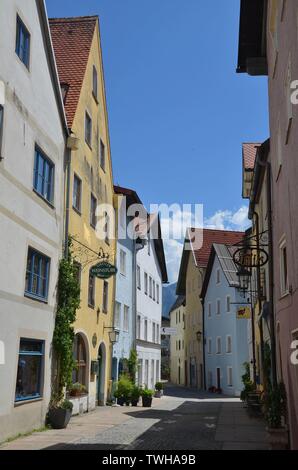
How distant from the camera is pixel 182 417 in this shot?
20.5 meters

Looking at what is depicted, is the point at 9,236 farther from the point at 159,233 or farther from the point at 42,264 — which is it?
the point at 159,233

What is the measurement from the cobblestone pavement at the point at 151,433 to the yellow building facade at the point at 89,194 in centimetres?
251

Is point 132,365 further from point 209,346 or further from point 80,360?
point 209,346

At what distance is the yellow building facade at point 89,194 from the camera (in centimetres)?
2006

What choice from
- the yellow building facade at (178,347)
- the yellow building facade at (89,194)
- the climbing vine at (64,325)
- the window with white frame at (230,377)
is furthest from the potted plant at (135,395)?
the yellow building facade at (178,347)

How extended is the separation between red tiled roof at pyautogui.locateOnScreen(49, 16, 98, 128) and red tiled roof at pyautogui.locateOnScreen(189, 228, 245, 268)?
31060 mm

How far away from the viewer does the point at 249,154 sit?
26.7 metres

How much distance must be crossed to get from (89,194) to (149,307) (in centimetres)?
1705

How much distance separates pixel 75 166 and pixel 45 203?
3721 mm

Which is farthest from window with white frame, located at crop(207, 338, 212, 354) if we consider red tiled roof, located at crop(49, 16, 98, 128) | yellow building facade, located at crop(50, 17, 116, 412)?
red tiled roof, located at crop(49, 16, 98, 128)

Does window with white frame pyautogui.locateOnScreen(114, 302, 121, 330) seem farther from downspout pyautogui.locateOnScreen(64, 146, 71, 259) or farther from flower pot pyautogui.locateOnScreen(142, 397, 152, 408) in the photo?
downspout pyautogui.locateOnScreen(64, 146, 71, 259)

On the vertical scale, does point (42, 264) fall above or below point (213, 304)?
below

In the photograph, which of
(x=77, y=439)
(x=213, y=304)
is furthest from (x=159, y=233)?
(x=77, y=439)

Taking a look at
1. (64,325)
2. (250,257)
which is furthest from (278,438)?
(64,325)
